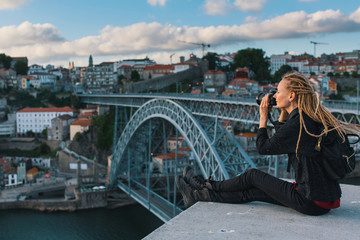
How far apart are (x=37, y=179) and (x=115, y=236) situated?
38.3 feet

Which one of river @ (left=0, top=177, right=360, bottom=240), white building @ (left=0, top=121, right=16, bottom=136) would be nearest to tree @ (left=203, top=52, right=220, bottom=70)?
white building @ (left=0, top=121, right=16, bottom=136)

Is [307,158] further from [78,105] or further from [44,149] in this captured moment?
[78,105]

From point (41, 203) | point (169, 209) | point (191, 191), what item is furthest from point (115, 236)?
point (191, 191)

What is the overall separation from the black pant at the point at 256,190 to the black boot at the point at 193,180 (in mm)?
139

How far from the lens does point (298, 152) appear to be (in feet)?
7.72

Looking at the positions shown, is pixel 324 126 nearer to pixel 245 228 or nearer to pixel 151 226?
pixel 245 228

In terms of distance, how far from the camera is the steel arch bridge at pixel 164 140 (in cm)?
1227

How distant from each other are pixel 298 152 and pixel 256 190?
391 millimetres

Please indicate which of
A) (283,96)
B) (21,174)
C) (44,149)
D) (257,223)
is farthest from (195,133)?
(44,149)

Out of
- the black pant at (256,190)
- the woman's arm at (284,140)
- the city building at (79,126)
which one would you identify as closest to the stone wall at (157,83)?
the city building at (79,126)

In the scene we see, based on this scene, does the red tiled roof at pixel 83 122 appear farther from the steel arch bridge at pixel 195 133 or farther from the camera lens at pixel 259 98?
the camera lens at pixel 259 98

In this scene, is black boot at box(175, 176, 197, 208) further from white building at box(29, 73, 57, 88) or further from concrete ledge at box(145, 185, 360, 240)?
white building at box(29, 73, 57, 88)

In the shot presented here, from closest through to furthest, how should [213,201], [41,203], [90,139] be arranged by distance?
[213,201]
[41,203]
[90,139]

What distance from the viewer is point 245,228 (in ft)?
6.90
